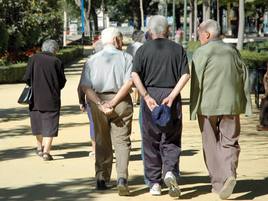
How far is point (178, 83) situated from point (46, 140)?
A: 342 centimetres

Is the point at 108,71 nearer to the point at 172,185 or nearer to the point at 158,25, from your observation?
the point at 158,25

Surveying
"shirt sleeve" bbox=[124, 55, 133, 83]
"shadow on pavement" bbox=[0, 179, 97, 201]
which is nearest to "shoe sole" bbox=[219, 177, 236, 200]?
"shadow on pavement" bbox=[0, 179, 97, 201]

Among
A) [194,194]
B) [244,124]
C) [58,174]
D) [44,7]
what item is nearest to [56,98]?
[58,174]

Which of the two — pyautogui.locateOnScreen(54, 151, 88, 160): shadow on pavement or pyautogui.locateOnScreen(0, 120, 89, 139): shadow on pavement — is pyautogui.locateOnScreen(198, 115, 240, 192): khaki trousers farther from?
pyautogui.locateOnScreen(0, 120, 89, 139): shadow on pavement

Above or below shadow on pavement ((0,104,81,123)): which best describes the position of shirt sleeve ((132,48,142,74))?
above

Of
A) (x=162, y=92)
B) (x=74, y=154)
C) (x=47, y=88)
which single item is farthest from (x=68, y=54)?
(x=162, y=92)

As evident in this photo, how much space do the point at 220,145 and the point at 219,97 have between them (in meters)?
0.50

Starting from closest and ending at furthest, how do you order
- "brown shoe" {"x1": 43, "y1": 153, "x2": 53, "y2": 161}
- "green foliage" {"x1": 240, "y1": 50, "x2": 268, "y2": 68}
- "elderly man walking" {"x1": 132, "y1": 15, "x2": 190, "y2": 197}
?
1. "elderly man walking" {"x1": 132, "y1": 15, "x2": 190, "y2": 197}
2. "brown shoe" {"x1": 43, "y1": 153, "x2": 53, "y2": 161}
3. "green foliage" {"x1": 240, "y1": 50, "x2": 268, "y2": 68}

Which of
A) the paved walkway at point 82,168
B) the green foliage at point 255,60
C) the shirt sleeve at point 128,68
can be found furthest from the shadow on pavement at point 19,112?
the shirt sleeve at point 128,68

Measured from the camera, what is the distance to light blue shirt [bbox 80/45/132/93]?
7078 mm

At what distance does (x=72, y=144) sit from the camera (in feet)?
36.6

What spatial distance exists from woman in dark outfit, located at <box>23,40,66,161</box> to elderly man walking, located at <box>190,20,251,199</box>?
3168 mm

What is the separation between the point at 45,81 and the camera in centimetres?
959

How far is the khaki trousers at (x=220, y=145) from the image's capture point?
683 centimetres
